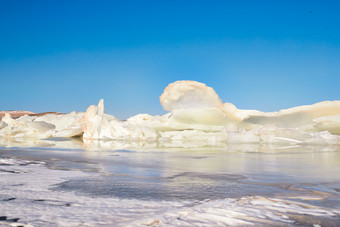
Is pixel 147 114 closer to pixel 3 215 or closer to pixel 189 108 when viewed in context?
pixel 189 108

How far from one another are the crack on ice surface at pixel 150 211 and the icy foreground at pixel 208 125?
1448 cm

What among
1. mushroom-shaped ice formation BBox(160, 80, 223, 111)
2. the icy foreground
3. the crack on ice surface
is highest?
mushroom-shaped ice formation BBox(160, 80, 223, 111)

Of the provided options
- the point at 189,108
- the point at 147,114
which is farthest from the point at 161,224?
the point at 147,114

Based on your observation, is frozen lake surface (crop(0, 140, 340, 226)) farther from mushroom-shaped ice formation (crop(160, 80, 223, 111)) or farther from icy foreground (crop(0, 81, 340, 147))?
mushroom-shaped ice formation (crop(160, 80, 223, 111))

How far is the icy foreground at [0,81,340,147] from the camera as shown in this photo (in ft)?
55.8

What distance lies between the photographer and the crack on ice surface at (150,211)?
1879 mm

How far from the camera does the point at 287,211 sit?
2.15 metres

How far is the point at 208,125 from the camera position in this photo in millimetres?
21359

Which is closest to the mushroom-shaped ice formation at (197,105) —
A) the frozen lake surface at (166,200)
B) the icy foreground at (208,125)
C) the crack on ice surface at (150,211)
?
the icy foreground at (208,125)

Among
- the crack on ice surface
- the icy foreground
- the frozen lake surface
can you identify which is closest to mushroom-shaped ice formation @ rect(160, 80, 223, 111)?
the icy foreground

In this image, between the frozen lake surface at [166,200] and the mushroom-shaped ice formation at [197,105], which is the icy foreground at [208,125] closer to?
the mushroom-shaped ice formation at [197,105]

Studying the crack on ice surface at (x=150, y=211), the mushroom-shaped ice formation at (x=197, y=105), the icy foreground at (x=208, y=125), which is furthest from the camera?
the mushroom-shaped ice formation at (x=197, y=105)

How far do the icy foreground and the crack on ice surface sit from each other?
1448cm

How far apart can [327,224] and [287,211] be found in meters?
0.32
